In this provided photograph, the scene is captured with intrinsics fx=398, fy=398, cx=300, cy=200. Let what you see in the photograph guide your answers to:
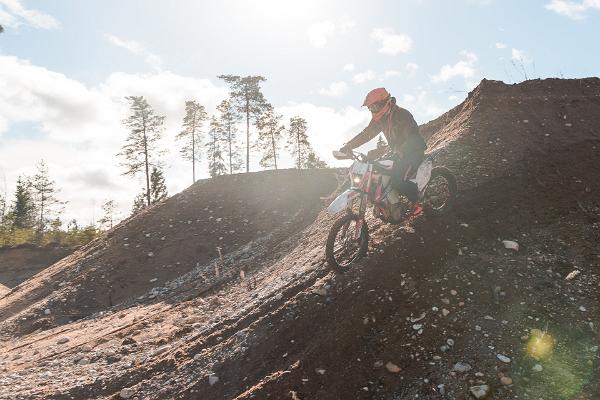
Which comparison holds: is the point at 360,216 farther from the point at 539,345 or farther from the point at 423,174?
the point at 539,345

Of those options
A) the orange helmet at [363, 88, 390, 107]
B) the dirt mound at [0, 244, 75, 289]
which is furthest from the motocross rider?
the dirt mound at [0, 244, 75, 289]

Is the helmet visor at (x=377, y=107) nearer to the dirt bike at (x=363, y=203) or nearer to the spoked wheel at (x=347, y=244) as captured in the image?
the dirt bike at (x=363, y=203)

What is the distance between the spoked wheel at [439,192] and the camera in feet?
27.8

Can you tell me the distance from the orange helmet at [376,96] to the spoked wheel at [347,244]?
2299 mm

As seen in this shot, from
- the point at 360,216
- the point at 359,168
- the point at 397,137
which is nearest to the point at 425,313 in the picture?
the point at 360,216

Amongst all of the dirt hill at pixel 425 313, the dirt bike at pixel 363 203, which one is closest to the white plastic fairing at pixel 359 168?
the dirt bike at pixel 363 203

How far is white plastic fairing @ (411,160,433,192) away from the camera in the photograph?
8081 mm

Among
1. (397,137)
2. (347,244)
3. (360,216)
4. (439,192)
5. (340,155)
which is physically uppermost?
(397,137)

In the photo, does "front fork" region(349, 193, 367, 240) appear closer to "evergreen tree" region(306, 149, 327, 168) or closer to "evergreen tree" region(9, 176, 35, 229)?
"evergreen tree" region(306, 149, 327, 168)

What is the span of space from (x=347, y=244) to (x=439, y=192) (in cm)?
266

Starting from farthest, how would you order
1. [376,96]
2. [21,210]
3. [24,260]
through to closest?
1. [21,210]
2. [24,260]
3. [376,96]

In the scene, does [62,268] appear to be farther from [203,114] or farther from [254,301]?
[203,114]

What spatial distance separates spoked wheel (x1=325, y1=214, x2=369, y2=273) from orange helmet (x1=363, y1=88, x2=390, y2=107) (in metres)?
2.30

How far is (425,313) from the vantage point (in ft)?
20.5
